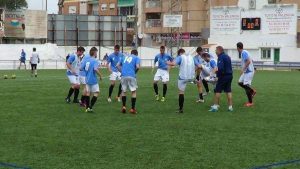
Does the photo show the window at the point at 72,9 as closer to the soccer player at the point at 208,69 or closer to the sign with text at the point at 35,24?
the sign with text at the point at 35,24

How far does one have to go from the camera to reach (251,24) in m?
67.4

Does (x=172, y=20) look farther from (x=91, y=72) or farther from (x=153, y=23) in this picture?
(x=91, y=72)

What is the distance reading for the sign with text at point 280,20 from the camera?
6525 cm

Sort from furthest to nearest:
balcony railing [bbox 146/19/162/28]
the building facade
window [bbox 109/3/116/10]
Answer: window [bbox 109/3/116/10]
balcony railing [bbox 146/19/162/28]
the building facade

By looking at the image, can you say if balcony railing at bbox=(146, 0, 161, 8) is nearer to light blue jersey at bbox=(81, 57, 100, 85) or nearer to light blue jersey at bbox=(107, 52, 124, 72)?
light blue jersey at bbox=(107, 52, 124, 72)

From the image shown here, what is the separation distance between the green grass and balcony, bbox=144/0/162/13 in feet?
230

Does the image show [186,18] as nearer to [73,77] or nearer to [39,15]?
[39,15]

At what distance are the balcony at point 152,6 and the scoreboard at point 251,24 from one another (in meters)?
22.5

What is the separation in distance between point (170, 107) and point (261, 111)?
2.84 metres

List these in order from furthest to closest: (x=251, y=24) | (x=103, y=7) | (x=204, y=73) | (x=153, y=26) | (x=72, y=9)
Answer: (x=72, y=9)
(x=103, y=7)
(x=153, y=26)
(x=251, y=24)
(x=204, y=73)

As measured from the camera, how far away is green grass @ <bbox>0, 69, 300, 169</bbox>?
31.0ft

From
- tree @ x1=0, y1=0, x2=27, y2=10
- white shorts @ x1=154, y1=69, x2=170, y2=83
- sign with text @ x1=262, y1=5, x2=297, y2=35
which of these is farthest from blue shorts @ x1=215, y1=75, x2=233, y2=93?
tree @ x1=0, y1=0, x2=27, y2=10

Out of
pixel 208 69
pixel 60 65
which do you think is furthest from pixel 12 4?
pixel 208 69

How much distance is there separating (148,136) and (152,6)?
257 ft
